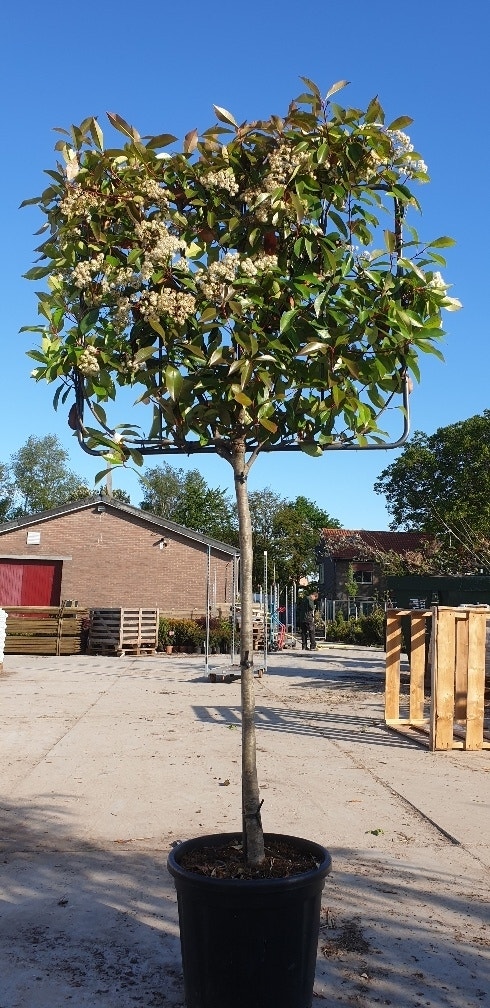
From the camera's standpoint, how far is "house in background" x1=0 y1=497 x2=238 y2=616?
28.6 metres

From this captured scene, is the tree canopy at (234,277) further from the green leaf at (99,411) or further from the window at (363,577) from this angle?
the window at (363,577)

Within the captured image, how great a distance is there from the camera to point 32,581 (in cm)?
2870

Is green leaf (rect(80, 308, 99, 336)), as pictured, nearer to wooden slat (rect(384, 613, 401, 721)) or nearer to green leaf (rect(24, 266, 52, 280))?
green leaf (rect(24, 266, 52, 280))

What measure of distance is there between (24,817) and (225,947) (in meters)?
3.31

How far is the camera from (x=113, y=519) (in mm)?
29047

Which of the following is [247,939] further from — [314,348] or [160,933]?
[314,348]

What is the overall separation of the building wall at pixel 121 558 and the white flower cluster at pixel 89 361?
83.3 feet

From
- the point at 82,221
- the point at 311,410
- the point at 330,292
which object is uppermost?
the point at 82,221

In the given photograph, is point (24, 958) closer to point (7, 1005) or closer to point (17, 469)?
point (7, 1005)

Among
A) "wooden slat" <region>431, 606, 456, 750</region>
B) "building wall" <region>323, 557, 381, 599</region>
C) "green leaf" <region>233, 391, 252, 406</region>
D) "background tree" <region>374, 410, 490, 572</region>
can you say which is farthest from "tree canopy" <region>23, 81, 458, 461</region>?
"building wall" <region>323, 557, 381, 599</region>

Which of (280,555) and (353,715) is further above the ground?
(280,555)

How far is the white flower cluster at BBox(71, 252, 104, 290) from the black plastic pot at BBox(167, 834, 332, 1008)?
231 cm

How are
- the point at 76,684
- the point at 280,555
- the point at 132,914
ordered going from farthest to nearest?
the point at 280,555 < the point at 76,684 < the point at 132,914

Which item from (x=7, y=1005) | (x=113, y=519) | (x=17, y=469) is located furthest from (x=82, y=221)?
(x=17, y=469)
